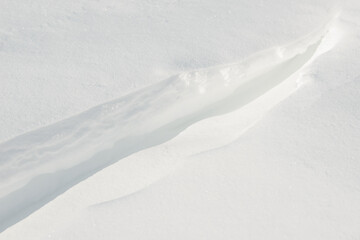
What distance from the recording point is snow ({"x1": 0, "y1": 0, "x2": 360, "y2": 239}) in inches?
43.7

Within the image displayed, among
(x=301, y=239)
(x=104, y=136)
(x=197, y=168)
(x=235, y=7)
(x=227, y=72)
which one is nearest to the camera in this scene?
(x=301, y=239)

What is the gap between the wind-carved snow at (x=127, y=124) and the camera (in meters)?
1.28

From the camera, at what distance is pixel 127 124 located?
1.39 m

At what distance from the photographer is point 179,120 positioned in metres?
1.45

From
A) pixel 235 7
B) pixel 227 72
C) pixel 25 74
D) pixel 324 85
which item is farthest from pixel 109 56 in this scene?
pixel 324 85

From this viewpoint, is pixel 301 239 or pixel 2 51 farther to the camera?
pixel 2 51

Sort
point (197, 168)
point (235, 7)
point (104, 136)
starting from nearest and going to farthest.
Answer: point (197, 168)
point (104, 136)
point (235, 7)

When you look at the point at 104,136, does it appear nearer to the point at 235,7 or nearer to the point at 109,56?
the point at 109,56

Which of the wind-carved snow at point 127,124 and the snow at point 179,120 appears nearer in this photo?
the snow at point 179,120

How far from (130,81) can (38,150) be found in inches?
12.8

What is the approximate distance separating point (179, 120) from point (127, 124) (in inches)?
6.2

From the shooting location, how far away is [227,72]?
1.50 m

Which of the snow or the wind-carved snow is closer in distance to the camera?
the snow

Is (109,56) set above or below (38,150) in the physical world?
above
